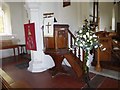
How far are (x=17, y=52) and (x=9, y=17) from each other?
1.71 m

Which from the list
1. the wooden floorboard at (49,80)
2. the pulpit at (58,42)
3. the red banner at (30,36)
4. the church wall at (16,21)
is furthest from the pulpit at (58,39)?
the church wall at (16,21)

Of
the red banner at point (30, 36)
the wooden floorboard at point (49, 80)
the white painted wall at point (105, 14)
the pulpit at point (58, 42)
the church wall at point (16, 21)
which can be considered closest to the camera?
the wooden floorboard at point (49, 80)

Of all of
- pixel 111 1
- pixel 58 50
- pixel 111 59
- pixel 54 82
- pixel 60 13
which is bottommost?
pixel 54 82

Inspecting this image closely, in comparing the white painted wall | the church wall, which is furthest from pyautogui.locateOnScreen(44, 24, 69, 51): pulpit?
the white painted wall

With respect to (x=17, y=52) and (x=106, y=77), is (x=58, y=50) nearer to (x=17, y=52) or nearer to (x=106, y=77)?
(x=106, y=77)

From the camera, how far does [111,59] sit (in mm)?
5211

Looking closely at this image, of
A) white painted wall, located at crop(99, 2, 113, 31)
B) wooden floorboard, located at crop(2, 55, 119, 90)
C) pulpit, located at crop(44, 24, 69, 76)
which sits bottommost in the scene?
wooden floorboard, located at crop(2, 55, 119, 90)

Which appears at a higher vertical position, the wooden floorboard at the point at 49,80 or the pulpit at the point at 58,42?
the pulpit at the point at 58,42

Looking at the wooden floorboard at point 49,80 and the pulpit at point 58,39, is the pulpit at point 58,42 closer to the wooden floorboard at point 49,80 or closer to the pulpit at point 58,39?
the pulpit at point 58,39

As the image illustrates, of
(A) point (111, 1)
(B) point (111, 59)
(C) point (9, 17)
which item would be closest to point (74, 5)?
(B) point (111, 59)

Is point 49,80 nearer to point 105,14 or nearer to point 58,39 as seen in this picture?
point 58,39

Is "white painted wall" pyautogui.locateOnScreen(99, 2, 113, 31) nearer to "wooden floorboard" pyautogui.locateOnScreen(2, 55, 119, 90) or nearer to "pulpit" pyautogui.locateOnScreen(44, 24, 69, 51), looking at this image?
"wooden floorboard" pyautogui.locateOnScreen(2, 55, 119, 90)

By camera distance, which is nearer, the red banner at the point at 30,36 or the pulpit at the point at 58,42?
the pulpit at the point at 58,42

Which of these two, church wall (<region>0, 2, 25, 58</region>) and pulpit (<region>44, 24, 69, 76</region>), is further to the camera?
church wall (<region>0, 2, 25, 58</region>)
